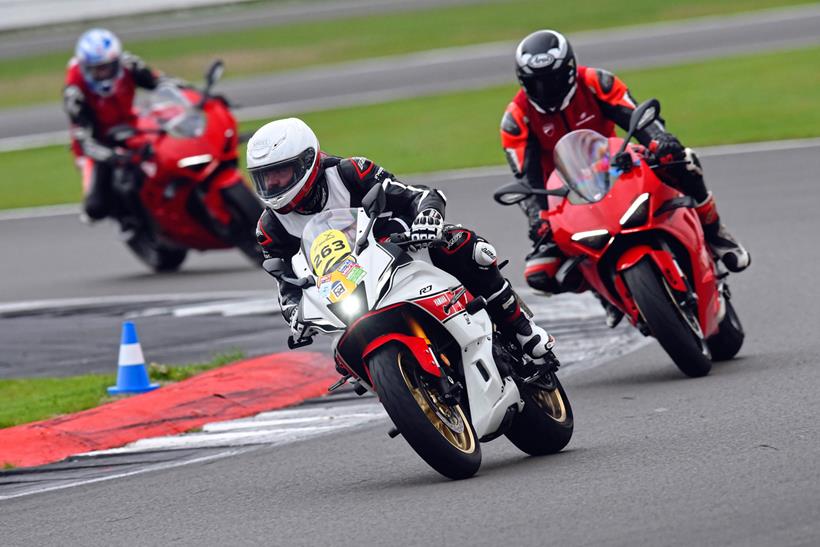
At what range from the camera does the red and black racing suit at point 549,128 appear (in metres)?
9.73

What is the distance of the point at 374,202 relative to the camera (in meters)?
7.00

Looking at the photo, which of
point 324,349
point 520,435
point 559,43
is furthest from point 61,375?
point 520,435

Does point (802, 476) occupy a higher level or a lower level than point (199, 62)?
higher

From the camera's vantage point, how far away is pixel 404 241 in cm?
701

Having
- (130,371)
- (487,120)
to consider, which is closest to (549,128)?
(130,371)

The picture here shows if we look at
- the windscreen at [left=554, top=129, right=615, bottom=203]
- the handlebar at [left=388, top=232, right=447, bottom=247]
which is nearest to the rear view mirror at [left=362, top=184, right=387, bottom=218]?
the handlebar at [left=388, top=232, right=447, bottom=247]

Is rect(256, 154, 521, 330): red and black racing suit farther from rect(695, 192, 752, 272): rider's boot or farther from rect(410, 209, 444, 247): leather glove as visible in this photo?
rect(695, 192, 752, 272): rider's boot

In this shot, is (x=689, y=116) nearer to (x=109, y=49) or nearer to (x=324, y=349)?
(x=109, y=49)

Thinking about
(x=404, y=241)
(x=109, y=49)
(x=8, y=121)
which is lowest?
(x=8, y=121)

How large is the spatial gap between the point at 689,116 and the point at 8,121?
47.4 ft

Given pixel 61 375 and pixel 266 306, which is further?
pixel 266 306

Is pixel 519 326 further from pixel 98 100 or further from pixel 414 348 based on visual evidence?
pixel 98 100

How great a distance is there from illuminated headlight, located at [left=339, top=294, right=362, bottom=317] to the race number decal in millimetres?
182

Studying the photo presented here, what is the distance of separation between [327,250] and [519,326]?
1.13m
